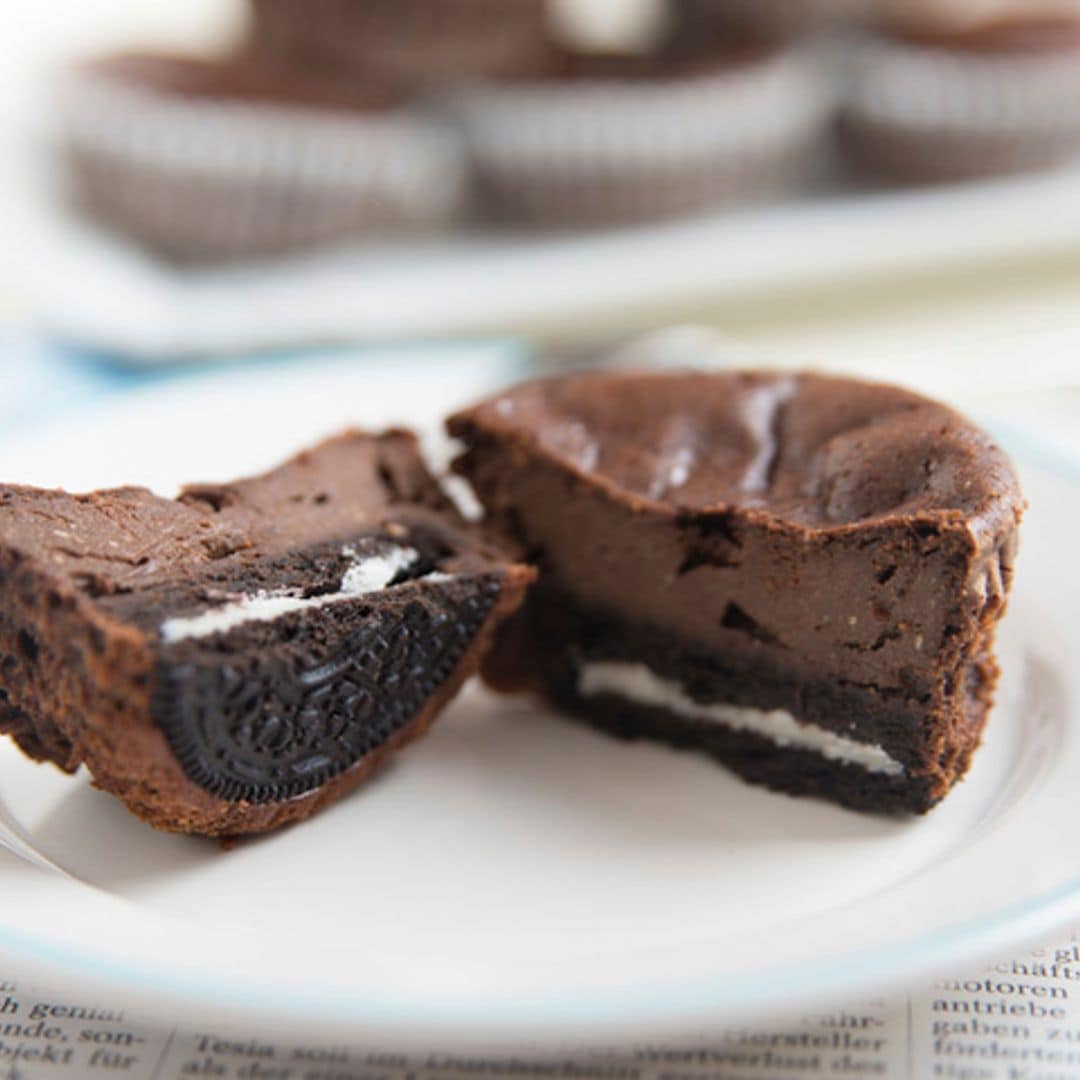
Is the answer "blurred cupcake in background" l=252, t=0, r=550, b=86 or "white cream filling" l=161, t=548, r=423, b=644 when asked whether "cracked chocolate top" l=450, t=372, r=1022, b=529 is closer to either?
"white cream filling" l=161, t=548, r=423, b=644

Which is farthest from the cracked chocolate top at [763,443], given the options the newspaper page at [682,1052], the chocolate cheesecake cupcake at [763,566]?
the newspaper page at [682,1052]

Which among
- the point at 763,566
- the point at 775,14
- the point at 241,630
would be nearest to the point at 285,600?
the point at 241,630

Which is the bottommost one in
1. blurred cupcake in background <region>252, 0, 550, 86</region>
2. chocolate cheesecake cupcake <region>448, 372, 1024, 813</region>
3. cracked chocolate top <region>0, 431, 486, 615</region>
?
chocolate cheesecake cupcake <region>448, 372, 1024, 813</region>

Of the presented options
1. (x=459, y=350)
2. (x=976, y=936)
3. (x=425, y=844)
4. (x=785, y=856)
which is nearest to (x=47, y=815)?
(x=425, y=844)

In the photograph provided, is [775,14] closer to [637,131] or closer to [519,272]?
[637,131]

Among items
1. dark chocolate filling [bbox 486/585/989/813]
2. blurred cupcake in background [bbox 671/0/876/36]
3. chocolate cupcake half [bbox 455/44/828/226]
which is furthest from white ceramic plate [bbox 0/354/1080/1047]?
blurred cupcake in background [bbox 671/0/876/36]
